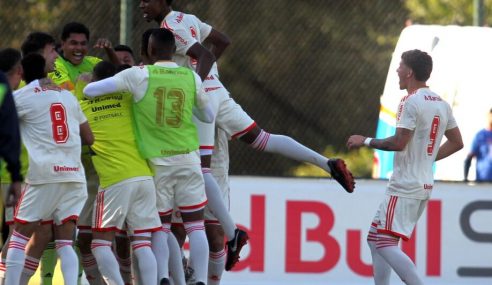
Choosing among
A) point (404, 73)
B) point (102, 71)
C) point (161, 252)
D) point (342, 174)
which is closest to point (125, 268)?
point (161, 252)

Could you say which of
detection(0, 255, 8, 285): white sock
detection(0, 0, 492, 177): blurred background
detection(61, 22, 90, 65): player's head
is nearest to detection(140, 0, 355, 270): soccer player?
detection(61, 22, 90, 65): player's head

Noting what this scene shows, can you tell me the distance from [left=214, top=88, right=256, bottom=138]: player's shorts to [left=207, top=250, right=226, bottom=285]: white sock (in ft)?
3.33

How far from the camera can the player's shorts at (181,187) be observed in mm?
10102

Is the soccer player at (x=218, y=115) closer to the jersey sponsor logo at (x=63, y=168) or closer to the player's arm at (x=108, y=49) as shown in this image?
the player's arm at (x=108, y=49)

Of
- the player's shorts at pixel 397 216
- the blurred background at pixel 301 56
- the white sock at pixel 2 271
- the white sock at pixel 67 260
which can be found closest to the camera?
the white sock at pixel 67 260

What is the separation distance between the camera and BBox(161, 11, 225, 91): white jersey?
10.5 metres

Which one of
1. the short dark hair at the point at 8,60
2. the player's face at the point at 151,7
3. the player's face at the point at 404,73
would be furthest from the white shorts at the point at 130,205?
the player's face at the point at 404,73

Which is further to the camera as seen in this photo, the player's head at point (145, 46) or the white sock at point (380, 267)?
the white sock at point (380, 267)

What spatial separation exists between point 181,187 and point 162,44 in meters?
1.01

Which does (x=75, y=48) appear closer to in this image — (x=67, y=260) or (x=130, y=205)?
(x=130, y=205)

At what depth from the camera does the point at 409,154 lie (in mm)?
10656

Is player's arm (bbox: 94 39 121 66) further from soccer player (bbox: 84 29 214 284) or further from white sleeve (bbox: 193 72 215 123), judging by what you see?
white sleeve (bbox: 193 72 215 123)

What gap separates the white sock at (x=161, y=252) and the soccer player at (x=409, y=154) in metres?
1.61

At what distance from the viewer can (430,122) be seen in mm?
10617
